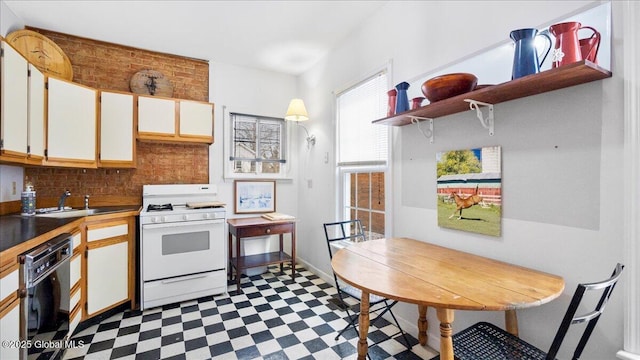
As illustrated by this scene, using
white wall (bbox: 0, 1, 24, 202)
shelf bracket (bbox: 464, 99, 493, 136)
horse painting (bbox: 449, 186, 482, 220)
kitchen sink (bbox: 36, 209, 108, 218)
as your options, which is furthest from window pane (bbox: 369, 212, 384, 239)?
white wall (bbox: 0, 1, 24, 202)

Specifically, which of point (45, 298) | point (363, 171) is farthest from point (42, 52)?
point (363, 171)

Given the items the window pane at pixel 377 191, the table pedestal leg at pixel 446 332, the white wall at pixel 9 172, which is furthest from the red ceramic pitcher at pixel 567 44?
the white wall at pixel 9 172

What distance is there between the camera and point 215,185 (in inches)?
145

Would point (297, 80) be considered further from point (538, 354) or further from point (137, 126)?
point (538, 354)

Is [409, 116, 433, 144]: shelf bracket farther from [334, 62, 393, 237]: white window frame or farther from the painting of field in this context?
[334, 62, 393, 237]: white window frame

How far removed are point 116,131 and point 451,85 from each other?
3.21m

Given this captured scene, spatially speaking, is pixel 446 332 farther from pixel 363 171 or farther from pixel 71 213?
pixel 71 213

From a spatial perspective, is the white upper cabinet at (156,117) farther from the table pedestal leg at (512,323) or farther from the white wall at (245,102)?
the table pedestal leg at (512,323)

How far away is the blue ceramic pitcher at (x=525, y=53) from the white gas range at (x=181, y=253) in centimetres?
283

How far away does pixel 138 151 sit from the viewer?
336 cm

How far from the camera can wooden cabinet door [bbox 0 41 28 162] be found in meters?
1.92

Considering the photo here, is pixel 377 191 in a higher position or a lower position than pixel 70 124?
lower

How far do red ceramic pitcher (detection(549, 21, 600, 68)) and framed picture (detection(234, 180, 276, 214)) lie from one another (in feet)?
11.2

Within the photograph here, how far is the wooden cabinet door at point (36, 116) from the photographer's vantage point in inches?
88.1
